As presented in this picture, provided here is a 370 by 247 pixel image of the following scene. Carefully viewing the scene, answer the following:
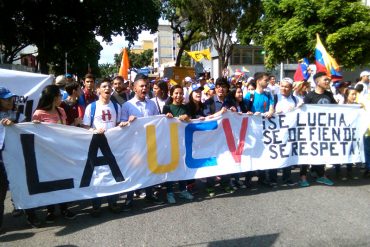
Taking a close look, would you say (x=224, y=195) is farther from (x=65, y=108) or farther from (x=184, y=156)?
(x=65, y=108)

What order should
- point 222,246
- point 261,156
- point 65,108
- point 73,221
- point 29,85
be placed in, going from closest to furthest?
point 222,246 → point 73,221 → point 65,108 → point 261,156 → point 29,85

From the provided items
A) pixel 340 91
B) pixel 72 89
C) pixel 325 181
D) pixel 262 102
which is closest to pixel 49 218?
pixel 72 89

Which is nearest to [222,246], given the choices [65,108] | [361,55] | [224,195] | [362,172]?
[224,195]

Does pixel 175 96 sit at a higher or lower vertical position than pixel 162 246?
higher

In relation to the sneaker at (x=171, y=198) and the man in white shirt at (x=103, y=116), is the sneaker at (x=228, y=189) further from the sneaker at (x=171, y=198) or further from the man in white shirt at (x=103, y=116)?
the man in white shirt at (x=103, y=116)

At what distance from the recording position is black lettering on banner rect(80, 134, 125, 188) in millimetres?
5395

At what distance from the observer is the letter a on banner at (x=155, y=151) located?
19.2 feet

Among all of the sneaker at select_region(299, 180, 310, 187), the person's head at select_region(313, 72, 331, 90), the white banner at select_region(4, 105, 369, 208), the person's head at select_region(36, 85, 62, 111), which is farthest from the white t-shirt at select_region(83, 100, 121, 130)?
the person's head at select_region(313, 72, 331, 90)

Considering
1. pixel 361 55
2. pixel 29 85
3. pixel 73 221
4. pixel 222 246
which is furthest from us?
pixel 361 55

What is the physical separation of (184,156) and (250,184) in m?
1.35

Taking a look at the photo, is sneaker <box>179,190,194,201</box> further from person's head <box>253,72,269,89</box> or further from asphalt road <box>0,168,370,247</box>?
person's head <box>253,72,269,89</box>

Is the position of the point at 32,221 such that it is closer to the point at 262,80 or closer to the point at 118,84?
the point at 118,84

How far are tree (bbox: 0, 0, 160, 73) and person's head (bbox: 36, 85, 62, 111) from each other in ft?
73.0

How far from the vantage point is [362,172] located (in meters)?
7.69
